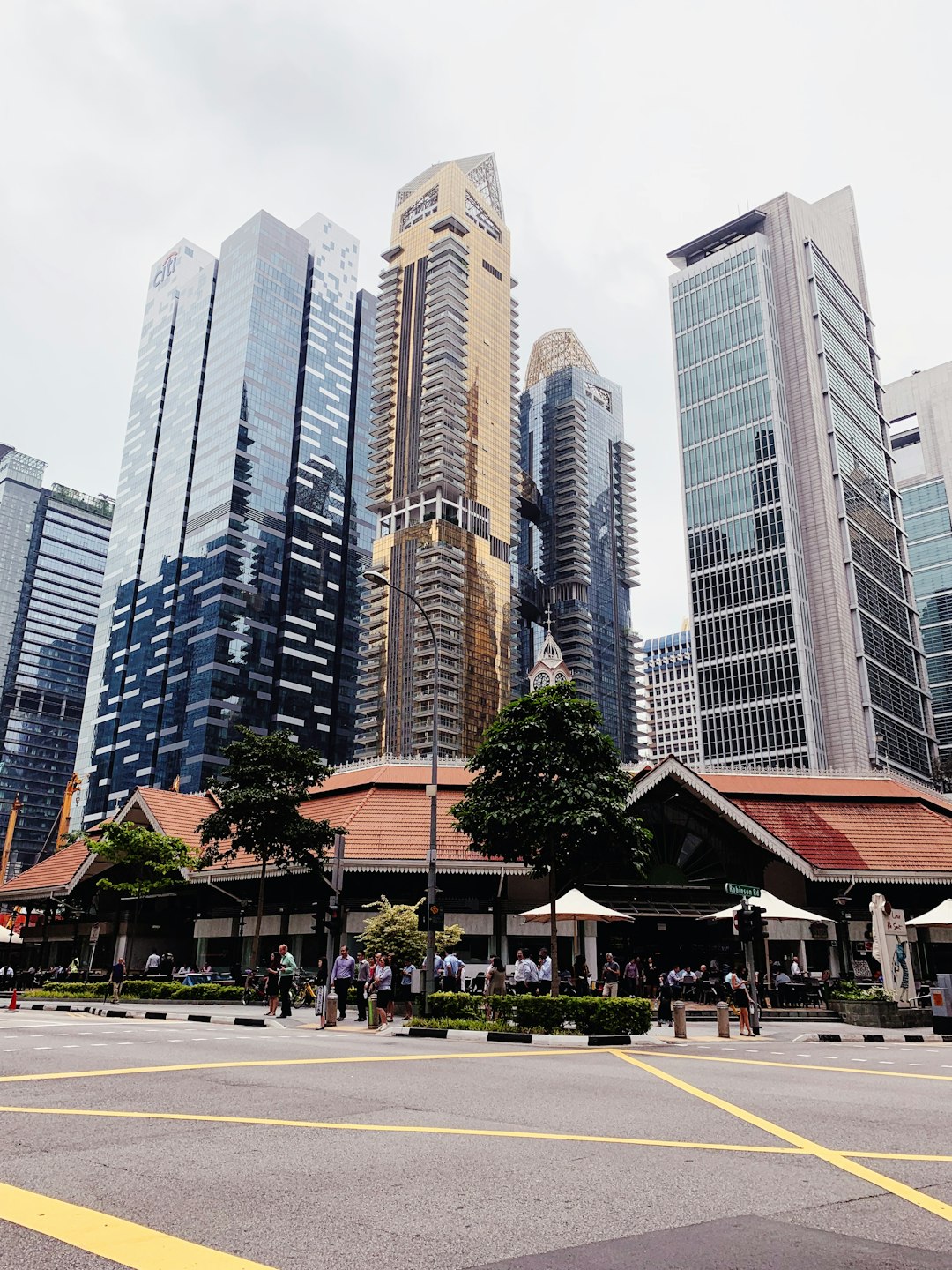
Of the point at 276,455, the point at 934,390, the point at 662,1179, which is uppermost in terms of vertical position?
the point at 934,390

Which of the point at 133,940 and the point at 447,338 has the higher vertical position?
the point at 447,338

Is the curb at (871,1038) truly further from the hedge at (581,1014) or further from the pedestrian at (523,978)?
the pedestrian at (523,978)

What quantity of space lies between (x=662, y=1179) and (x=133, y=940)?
45.2 meters

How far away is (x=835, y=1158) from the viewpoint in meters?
7.53

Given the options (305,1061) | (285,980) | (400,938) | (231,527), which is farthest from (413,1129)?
(231,527)

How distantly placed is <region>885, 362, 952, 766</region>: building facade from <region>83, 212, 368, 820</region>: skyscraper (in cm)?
10512

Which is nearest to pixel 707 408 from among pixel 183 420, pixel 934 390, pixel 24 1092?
pixel 934 390

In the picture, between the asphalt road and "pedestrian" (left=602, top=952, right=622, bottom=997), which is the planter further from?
the asphalt road

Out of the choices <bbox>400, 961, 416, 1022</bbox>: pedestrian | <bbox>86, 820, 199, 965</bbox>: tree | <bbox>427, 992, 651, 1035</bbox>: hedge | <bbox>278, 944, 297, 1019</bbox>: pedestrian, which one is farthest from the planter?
<bbox>86, 820, 199, 965</bbox>: tree

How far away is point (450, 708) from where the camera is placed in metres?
153

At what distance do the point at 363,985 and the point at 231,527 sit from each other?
477 feet

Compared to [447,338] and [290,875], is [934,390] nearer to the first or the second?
[447,338]

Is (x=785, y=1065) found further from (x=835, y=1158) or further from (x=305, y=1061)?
(x=835, y=1158)

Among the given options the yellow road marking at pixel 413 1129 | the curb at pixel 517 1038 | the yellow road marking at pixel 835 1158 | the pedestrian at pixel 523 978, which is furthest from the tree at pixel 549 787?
the yellow road marking at pixel 413 1129
